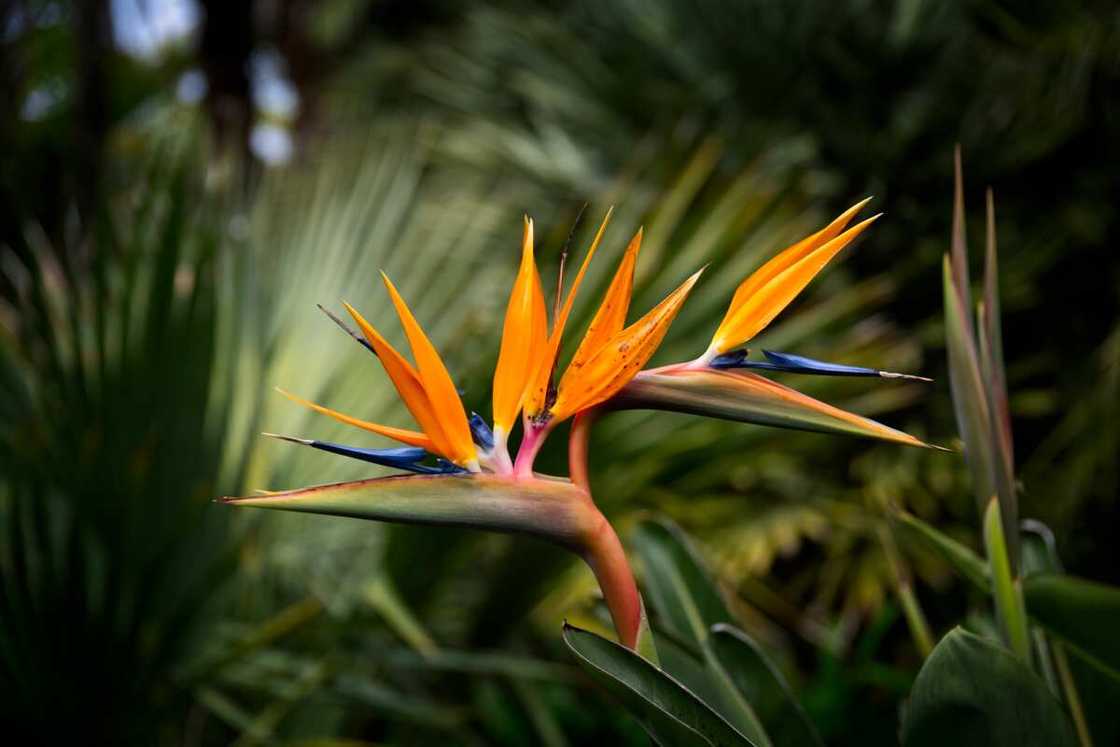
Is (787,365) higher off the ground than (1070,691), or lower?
higher

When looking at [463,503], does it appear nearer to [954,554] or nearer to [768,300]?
[768,300]

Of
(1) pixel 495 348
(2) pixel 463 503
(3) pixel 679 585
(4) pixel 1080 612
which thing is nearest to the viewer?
(2) pixel 463 503

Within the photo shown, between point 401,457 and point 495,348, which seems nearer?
point 401,457

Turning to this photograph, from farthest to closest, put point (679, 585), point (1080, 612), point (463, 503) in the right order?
1. point (679, 585)
2. point (1080, 612)
3. point (463, 503)

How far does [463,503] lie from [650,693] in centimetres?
9

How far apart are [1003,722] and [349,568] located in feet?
2.90

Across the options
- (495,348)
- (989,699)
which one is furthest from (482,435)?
(495,348)

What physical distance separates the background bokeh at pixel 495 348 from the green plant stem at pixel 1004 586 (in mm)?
90

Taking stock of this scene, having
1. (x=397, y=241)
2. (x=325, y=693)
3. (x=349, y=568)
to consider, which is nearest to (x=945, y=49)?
(x=397, y=241)

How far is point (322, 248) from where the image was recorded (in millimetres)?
1261

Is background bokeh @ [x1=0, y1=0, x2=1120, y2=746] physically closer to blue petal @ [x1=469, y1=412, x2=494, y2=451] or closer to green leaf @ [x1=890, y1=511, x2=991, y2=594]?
green leaf @ [x1=890, y1=511, x2=991, y2=594]

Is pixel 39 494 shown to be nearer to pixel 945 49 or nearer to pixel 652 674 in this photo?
pixel 652 674

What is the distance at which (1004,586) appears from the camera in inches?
17.8

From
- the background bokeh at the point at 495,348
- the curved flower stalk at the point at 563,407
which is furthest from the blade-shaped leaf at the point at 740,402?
the background bokeh at the point at 495,348
